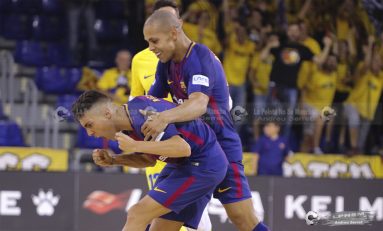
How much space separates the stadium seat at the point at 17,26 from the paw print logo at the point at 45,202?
12.3ft

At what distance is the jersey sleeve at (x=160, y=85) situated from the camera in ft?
21.4

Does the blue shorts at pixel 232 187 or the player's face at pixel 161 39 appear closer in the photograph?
the player's face at pixel 161 39

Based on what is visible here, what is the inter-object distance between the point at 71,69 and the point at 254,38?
8.39 ft

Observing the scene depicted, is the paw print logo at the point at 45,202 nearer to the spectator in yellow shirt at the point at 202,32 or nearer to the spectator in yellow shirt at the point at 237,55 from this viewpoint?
the spectator in yellow shirt at the point at 237,55

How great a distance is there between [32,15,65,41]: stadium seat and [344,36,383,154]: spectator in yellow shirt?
455 centimetres

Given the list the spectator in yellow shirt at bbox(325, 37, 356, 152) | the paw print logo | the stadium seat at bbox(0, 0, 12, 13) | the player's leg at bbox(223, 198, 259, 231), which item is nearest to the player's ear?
the player's leg at bbox(223, 198, 259, 231)

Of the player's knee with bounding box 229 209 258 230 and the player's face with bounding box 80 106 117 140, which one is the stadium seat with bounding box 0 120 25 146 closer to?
the player's knee with bounding box 229 209 258 230

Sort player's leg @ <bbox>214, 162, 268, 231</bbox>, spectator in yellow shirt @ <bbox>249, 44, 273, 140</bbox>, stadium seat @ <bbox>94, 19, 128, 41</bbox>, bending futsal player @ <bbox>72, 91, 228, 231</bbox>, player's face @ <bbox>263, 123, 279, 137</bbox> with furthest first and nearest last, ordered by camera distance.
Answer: stadium seat @ <bbox>94, 19, 128, 41</bbox> → player's face @ <bbox>263, 123, 279, 137</bbox> → spectator in yellow shirt @ <bbox>249, 44, 273, 140</bbox> → player's leg @ <bbox>214, 162, 268, 231</bbox> → bending futsal player @ <bbox>72, 91, 228, 231</bbox>

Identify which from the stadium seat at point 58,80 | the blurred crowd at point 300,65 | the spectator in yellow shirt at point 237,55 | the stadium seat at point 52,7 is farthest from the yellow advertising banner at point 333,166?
the stadium seat at point 52,7

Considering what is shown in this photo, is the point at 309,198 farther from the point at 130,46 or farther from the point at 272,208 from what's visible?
the point at 130,46

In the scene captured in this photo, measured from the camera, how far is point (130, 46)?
1312cm

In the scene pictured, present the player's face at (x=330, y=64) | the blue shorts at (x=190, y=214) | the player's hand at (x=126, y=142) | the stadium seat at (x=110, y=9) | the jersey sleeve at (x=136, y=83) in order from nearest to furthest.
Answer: the player's hand at (x=126, y=142), the blue shorts at (x=190, y=214), the jersey sleeve at (x=136, y=83), the player's face at (x=330, y=64), the stadium seat at (x=110, y=9)

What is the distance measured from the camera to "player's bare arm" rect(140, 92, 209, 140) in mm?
5684

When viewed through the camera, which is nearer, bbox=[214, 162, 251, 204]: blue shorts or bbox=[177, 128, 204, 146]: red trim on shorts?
bbox=[177, 128, 204, 146]: red trim on shorts
